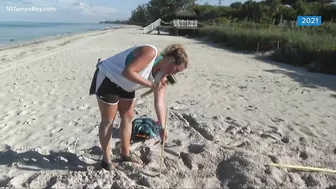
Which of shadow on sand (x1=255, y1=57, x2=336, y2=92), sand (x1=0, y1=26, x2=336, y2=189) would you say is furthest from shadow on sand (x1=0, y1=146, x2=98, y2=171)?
shadow on sand (x1=255, y1=57, x2=336, y2=92)

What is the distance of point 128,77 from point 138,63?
140mm

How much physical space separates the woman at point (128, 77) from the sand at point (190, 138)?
0.44 m

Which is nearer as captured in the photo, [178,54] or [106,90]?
[178,54]

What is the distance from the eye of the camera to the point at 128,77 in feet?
9.07

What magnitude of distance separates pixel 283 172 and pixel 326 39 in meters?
11.3

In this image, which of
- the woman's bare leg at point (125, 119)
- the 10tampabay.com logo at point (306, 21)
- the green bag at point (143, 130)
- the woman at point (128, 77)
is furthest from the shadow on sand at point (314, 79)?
the 10tampabay.com logo at point (306, 21)

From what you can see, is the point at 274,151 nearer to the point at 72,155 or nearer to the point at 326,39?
the point at 72,155

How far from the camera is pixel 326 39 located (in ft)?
42.8

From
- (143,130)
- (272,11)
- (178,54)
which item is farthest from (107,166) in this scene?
(272,11)

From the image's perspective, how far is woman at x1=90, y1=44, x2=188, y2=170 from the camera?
277 centimetres

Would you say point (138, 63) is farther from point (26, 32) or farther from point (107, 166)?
point (26, 32)

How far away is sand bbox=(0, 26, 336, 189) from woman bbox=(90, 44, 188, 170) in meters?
0.44

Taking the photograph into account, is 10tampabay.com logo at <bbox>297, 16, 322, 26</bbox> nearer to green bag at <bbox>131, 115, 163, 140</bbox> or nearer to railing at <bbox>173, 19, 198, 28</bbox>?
railing at <bbox>173, 19, 198, 28</bbox>

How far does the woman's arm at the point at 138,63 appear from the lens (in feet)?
9.02
